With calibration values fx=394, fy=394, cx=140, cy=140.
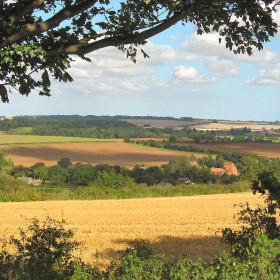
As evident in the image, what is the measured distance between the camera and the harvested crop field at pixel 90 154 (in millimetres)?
64188

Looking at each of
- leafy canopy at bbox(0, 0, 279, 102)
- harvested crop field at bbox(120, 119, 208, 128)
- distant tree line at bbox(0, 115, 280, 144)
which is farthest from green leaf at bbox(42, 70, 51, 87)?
harvested crop field at bbox(120, 119, 208, 128)

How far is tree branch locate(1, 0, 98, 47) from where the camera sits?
5.86 meters

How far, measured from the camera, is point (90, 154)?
72.5 meters

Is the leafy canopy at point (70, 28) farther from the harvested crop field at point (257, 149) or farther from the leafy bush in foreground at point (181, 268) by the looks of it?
the harvested crop field at point (257, 149)

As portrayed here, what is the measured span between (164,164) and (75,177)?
18.9 metres

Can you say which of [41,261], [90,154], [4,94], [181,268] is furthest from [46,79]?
[90,154]

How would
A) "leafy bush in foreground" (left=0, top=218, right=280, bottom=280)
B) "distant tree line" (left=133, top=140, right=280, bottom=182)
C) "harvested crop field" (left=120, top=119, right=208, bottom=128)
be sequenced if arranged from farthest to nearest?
"harvested crop field" (left=120, top=119, right=208, bottom=128) < "distant tree line" (left=133, top=140, right=280, bottom=182) < "leafy bush in foreground" (left=0, top=218, right=280, bottom=280)

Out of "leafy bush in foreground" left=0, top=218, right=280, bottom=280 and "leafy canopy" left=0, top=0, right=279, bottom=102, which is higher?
"leafy canopy" left=0, top=0, right=279, bottom=102

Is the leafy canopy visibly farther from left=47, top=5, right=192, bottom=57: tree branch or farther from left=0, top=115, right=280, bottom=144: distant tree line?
left=0, top=115, right=280, bottom=144: distant tree line

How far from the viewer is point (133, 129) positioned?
10975 centimetres

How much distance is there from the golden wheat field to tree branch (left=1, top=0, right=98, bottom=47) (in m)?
3.94

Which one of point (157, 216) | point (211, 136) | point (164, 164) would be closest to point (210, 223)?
point (157, 216)

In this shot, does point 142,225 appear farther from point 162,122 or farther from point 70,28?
point 162,122

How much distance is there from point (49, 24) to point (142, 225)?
9.18 m
